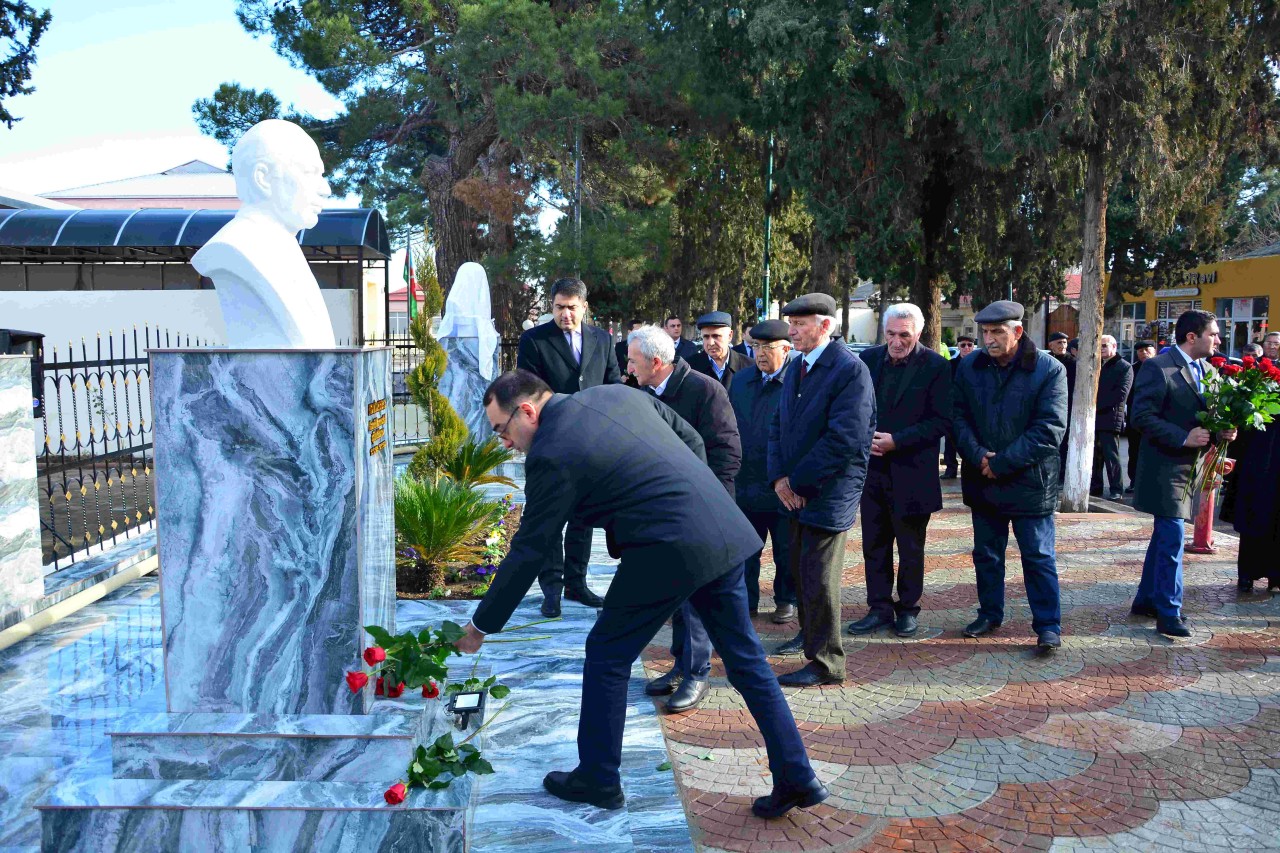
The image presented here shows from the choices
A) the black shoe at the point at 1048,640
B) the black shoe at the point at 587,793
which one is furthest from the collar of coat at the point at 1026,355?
the black shoe at the point at 587,793

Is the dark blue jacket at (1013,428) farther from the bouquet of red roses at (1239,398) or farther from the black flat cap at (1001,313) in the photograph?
the bouquet of red roses at (1239,398)

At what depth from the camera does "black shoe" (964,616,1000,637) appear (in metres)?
5.81

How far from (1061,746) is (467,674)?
2776 millimetres

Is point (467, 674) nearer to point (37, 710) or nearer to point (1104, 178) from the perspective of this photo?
point (37, 710)

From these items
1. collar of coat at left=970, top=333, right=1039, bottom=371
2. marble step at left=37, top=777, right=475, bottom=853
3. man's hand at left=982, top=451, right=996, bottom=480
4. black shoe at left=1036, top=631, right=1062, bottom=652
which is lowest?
black shoe at left=1036, top=631, right=1062, bottom=652

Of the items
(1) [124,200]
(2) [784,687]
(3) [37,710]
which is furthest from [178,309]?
(1) [124,200]

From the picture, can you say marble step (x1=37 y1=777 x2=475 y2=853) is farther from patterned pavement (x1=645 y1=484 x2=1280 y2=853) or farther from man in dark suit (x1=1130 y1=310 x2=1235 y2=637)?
man in dark suit (x1=1130 y1=310 x2=1235 y2=637)

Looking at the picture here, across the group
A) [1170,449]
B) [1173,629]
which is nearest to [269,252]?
[1170,449]

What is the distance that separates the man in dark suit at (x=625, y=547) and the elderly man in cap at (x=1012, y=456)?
8.19ft

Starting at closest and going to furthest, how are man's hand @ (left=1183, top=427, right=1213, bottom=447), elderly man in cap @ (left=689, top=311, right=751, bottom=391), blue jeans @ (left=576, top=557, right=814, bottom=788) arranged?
blue jeans @ (left=576, top=557, right=814, bottom=788)
man's hand @ (left=1183, top=427, right=1213, bottom=447)
elderly man in cap @ (left=689, top=311, right=751, bottom=391)

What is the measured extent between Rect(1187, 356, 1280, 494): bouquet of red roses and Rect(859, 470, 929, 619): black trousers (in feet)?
5.26

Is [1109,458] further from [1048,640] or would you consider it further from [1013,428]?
[1048,640]

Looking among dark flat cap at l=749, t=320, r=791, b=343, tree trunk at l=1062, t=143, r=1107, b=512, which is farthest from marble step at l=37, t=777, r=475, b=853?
tree trunk at l=1062, t=143, r=1107, b=512

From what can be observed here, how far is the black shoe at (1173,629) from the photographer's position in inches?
225
